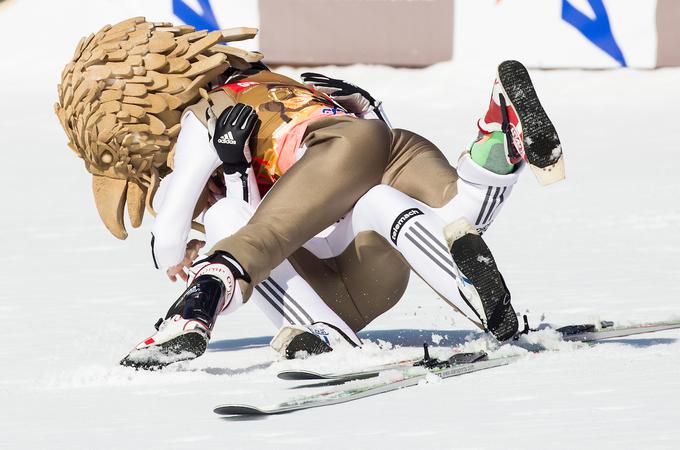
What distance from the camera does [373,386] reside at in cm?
387

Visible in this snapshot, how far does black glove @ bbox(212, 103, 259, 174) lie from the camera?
14.8 ft

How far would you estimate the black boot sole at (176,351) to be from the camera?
4.03 metres

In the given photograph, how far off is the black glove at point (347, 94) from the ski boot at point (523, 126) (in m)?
0.65

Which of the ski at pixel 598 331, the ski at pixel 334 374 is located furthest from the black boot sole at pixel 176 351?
the ski at pixel 598 331

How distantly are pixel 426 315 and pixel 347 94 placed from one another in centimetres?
119

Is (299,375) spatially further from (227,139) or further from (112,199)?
(112,199)

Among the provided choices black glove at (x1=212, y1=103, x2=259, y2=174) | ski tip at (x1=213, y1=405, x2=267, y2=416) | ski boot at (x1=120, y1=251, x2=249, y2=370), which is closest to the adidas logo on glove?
black glove at (x1=212, y1=103, x2=259, y2=174)

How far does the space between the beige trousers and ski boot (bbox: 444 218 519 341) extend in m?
0.38

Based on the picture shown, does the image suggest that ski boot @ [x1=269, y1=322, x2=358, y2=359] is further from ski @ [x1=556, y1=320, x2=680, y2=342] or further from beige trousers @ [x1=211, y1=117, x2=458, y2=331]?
ski @ [x1=556, y1=320, x2=680, y2=342]

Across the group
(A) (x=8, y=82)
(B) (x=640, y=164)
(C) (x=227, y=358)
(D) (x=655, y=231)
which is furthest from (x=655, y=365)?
(A) (x=8, y=82)

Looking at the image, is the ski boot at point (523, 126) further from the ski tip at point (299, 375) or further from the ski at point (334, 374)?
the ski tip at point (299, 375)

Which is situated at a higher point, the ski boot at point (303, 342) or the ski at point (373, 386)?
the ski at point (373, 386)

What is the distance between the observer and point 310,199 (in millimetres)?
4375

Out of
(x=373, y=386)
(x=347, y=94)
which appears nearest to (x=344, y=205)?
(x=347, y=94)
